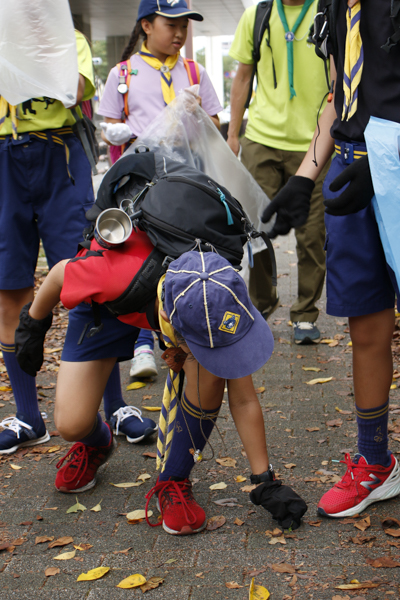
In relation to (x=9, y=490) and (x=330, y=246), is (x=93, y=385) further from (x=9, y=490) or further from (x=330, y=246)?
(x=330, y=246)

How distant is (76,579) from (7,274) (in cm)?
150

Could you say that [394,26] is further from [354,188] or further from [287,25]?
[287,25]

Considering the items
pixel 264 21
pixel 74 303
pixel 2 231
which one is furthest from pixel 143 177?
pixel 264 21

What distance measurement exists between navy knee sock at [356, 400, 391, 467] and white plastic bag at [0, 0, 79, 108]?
1.89 meters

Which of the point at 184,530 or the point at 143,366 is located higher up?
the point at 184,530

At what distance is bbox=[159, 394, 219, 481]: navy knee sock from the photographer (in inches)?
98.0

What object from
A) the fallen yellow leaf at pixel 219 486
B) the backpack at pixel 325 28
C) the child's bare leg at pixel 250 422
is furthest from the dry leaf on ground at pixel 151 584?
the backpack at pixel 325 28

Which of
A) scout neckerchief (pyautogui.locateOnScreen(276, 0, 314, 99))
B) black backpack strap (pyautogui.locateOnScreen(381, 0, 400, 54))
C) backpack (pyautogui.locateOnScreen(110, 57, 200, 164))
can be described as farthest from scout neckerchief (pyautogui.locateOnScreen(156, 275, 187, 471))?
scout neckerchief (pyautogui.locateOnScreen(276, 0, 314, 99))

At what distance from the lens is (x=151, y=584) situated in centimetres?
219

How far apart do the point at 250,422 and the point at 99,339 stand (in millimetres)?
729

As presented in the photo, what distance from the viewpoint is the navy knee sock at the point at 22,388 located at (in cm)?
325

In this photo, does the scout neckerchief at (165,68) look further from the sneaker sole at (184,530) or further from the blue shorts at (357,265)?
the sneaker sole at (184,530)

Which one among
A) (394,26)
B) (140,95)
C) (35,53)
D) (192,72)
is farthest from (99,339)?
(192,72)

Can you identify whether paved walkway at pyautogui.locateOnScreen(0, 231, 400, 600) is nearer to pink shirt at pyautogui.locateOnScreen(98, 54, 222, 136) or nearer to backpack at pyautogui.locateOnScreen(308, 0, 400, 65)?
backpack at pyautogui.locateOnScreen(308, 0, 400, 65)
